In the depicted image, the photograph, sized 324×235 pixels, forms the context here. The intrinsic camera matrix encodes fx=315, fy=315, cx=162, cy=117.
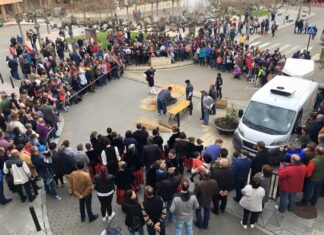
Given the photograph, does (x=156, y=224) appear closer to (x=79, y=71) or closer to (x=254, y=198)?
(x=254, y=198)

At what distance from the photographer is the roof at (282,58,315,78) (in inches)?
607

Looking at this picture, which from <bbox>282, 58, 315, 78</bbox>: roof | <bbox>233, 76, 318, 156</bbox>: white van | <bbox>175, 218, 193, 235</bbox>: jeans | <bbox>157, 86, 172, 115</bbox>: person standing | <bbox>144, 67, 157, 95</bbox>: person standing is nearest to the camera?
<bbox>175, 218, 193, 235</bbox>: jeans

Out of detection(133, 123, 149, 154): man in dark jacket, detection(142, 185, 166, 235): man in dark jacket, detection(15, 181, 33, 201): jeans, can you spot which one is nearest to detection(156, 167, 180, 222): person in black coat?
detection(142, 185, 166, 235): man in dark jacket

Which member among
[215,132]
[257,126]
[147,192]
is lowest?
[215,132]

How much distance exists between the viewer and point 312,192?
28.7 feet

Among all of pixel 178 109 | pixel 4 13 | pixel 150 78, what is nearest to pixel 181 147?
pixel 178 109

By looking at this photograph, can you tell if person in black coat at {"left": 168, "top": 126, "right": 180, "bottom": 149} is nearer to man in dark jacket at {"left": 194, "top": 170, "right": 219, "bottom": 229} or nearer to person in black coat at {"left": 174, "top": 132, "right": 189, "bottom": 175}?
person in black coat at {"left": 174, "top": 132, "right": 189, "bottom": 175}

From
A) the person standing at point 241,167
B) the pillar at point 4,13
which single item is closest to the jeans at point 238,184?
the person standing at point 241,167

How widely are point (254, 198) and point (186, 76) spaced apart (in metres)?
13.9

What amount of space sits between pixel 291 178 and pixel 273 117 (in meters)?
3.71

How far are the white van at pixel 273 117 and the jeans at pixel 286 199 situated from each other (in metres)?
2.25

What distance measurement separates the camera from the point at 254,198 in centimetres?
752

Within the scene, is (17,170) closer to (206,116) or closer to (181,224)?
(181,224)

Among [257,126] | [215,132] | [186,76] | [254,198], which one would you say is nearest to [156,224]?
[254,198]
